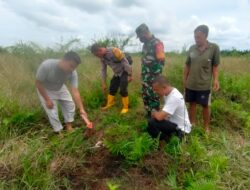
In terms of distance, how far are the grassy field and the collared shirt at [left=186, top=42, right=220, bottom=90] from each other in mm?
687

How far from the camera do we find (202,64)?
443cm

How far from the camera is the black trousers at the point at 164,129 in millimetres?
3732

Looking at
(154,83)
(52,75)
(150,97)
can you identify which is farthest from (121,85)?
(154,83)

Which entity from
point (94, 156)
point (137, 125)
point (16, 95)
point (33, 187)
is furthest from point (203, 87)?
point (16, 95)

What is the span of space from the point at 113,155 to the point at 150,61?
1731 mm

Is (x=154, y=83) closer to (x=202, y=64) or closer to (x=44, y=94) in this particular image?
(x=202, y=64)

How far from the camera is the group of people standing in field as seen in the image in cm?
375

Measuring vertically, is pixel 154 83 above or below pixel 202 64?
below

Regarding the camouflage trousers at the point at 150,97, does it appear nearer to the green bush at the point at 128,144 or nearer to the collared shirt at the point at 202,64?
the collared shirt at the point at 202,64

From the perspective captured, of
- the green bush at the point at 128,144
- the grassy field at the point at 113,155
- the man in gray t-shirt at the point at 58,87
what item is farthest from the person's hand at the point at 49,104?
the green bush at the point at 128,144

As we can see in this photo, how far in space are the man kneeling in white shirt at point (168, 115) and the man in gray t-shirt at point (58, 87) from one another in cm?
94

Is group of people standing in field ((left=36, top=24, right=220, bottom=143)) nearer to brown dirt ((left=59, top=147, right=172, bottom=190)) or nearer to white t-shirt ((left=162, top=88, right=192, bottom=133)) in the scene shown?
white t-shirt ((left=162, top=88, right=192, bottom=133))

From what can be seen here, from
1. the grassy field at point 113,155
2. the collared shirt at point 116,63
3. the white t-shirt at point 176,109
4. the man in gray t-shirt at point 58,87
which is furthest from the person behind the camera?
the collared shirt at point 116,63

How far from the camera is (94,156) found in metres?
3.84
